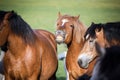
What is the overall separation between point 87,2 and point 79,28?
0.39 meters

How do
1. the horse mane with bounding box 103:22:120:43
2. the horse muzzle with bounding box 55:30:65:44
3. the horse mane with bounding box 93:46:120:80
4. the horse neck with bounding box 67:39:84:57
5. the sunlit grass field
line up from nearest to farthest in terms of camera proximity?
the horse mane with bounding box 93:46:120:80, the horse mane with bounding box 103:22:120:43, the horse muzzle with bounding box 55:30:65:44, the horse neck with bounding box 67:39:84:57, the sunlit grass field

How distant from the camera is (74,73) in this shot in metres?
2.06

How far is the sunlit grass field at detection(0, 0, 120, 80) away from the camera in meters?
2.38

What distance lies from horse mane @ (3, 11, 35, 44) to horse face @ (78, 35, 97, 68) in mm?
329

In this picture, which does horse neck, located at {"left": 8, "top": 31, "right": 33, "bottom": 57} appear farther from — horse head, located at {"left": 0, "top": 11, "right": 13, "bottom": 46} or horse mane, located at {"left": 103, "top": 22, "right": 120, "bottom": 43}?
horse mane, located at {"left": 103, "top": 22, "right": 120, "bottom": 43}

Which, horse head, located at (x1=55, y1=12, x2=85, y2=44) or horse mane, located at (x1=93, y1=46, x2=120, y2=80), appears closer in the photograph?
horse mane, located at (x1=93, y1=46, x2=120, y2=80)

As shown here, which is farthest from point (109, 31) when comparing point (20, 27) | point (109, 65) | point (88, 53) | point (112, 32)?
point (109, 65)

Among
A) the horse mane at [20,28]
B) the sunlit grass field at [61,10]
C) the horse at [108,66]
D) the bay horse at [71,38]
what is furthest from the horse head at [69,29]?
the horse at [108,66]

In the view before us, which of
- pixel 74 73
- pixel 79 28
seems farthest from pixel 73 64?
pixel 79 28

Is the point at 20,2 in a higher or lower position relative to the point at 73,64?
higher

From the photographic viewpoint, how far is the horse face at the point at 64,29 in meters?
2.00

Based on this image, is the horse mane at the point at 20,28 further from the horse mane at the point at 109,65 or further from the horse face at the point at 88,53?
the horse mane at the point at 109,65

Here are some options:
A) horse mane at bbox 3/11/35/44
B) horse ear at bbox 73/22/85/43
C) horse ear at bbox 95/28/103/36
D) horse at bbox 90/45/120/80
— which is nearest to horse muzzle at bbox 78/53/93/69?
horse ear at bbox 95/28/103/36

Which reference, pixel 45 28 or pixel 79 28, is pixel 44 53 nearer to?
pixel 79 28
